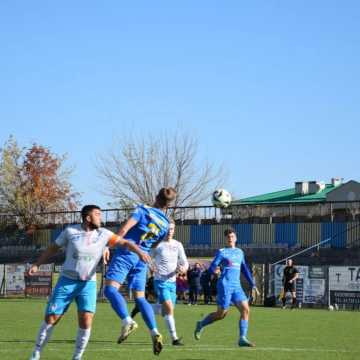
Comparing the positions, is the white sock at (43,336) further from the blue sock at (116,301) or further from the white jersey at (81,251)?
the blue sock at (116,301)

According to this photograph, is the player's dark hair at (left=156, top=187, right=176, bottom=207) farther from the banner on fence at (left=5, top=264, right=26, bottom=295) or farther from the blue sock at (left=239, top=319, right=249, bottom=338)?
the banner on fence at (left=5, top=264, right=26, bottom=295)

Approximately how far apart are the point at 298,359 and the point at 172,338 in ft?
8.99

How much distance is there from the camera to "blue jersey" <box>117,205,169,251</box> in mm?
12289

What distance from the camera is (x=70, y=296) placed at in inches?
409

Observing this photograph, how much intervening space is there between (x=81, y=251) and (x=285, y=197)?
6216 cm

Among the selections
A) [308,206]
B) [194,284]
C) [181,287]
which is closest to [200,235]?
[308,206]

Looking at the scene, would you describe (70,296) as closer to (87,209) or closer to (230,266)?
(87,209)

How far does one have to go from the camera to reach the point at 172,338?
48.1 ft

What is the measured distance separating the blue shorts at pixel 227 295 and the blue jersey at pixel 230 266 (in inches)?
3.0

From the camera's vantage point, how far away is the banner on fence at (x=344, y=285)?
33531 millimetres

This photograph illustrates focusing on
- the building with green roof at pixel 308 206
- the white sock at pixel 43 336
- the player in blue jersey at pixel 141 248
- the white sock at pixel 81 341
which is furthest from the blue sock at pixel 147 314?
the building with green roof at pixel 308 206

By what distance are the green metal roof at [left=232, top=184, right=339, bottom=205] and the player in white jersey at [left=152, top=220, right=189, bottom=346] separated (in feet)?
159

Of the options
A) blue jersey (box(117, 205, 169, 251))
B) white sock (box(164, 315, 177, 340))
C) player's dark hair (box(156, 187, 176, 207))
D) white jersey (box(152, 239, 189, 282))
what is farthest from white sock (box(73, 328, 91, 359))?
white jersey (box(152, 239, 189, 282))

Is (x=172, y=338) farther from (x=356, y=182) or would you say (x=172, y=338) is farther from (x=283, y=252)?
(x=356, y=182)
